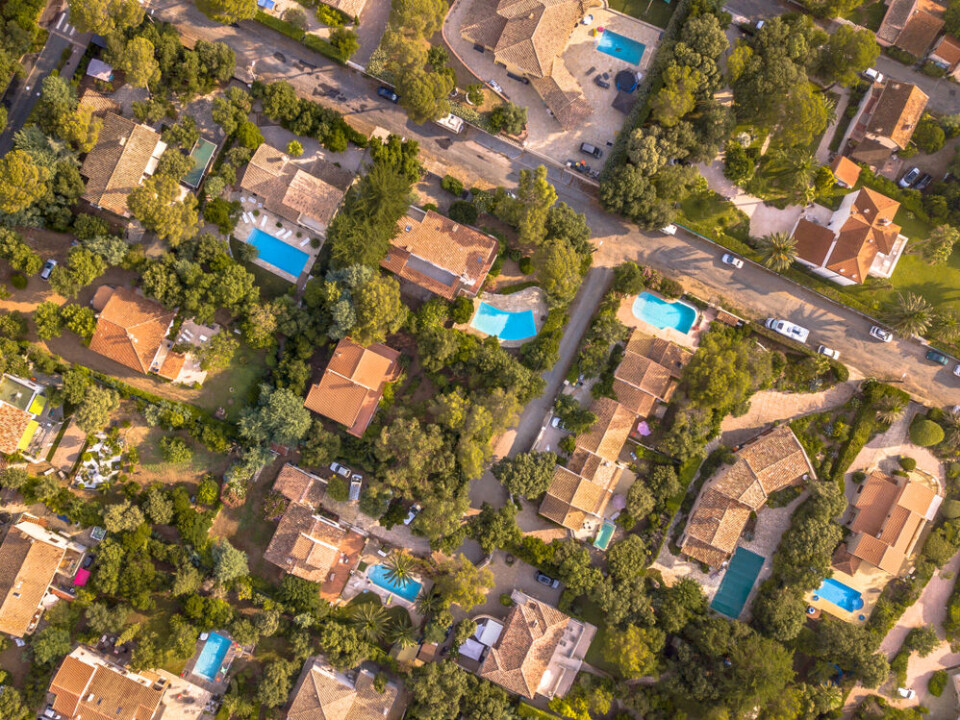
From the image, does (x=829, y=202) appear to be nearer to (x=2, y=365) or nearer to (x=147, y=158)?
(x=147, y=158)

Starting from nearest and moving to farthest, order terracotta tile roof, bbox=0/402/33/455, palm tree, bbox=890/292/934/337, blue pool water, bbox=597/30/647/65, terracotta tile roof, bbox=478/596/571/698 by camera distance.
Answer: terracotta tile roof, bbox=0/402/33/455
terracotta tile roof, bbox=478/596/571/698
palm tree, bbox=890/292/934/337
blue pool water, bbox=597/30/647/65

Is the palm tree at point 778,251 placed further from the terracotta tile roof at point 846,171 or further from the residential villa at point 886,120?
the residential villa at point 886,120

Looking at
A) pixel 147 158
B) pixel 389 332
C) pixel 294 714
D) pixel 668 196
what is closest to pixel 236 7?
pixel 147 158

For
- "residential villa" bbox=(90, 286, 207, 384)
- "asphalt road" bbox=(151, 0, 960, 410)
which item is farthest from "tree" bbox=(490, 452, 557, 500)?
"residential villa" bbox=(90, 286, 207, 384)

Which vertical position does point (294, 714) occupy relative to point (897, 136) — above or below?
below

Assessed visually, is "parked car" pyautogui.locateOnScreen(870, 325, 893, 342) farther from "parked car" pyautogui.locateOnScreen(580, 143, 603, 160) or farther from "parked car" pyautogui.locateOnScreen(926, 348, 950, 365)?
"parked car" pyautogui.locateOnScreen(580, 143, 603, 160)

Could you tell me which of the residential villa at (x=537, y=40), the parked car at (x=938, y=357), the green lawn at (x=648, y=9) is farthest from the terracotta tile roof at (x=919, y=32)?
the residential villa at (x=537, y=40)
